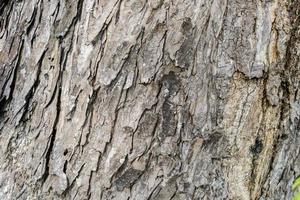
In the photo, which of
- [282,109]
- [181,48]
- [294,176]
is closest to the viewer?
[181,48]

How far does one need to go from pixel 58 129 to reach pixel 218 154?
43 centimetres

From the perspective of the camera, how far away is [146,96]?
142cm

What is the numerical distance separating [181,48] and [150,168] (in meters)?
0.32

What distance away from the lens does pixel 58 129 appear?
4.84ft

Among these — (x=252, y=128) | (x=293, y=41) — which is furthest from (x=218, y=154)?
(x=293, y=41)

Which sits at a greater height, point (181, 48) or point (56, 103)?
point (181, 48)

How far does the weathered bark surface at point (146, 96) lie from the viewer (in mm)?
1416

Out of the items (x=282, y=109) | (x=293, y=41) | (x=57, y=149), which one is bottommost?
(x=57, y=149)

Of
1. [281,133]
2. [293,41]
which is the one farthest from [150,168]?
[293,41]

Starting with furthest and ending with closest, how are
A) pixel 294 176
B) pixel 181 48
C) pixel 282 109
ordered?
pixel 294 176
pixel 282 109
pixel 181 48

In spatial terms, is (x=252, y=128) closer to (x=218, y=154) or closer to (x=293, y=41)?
(x=218, y=154)

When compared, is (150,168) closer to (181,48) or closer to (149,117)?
(149,117)

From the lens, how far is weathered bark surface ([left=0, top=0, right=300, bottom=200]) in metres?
1.42

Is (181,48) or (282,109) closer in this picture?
(181,48)
